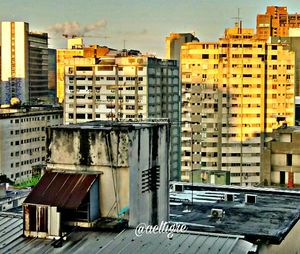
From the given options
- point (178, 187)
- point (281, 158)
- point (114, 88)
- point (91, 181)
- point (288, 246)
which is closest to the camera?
point (91, 181)

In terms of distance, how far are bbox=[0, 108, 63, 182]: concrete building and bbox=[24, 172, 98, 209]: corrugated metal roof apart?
93.1 meters

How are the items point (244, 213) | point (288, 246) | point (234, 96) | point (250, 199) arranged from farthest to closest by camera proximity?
point (234, 96), point (250, 199), point (244, 213), point (288, 246)

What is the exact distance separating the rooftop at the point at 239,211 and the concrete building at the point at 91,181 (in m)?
3.02

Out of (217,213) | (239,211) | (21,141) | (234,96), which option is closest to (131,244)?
(217,213)

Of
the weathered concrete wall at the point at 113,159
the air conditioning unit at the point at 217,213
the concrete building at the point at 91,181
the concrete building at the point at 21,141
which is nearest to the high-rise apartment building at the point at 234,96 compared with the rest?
the concrete building at the point at 21,141

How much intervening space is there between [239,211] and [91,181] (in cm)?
900

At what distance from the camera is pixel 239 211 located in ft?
102

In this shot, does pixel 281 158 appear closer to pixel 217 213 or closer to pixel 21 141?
pixel 217 213

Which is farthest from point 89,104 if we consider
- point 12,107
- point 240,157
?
point 240,157

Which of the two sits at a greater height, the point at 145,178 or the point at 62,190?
the point at 145,178

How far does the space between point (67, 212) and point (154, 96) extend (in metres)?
96.8

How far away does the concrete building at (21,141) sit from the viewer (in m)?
118

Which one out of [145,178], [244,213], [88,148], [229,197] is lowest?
[244,213]

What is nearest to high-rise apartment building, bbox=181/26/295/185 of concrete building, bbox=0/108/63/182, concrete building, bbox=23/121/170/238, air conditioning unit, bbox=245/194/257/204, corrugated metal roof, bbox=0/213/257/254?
concrete building, bbox=0/108/63/182
